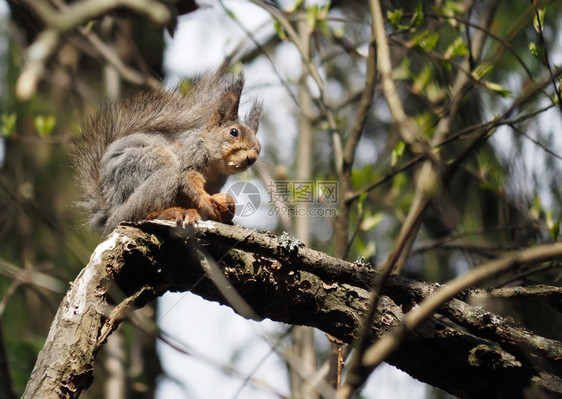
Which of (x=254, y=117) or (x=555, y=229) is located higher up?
(x=254, y=117)

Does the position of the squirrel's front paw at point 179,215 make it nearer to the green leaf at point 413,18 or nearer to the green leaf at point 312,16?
the green leaf at point 413,18

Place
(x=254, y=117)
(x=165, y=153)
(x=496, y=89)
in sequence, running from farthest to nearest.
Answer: (x=254, y=117) < (x=496, y=89) < (x=165, y=153)

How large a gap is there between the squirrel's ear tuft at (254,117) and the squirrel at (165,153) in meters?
0.06

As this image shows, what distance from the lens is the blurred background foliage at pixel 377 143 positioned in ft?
8.75

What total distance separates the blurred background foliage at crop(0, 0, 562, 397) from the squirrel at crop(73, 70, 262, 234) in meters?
0.36

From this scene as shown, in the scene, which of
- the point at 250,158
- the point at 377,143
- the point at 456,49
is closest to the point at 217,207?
the point at 250,158

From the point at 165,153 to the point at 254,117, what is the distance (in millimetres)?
776

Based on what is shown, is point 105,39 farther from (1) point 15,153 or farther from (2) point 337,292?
(2) point 337,292

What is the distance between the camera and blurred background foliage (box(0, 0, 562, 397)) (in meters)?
2.67

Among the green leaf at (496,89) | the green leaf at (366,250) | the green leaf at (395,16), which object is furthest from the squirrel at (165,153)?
the green leaf at (496,89)

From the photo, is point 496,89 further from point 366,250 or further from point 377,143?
point 377,143

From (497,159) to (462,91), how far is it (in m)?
0.67

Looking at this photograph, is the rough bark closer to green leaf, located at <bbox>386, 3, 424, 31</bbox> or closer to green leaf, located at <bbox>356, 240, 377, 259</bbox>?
green leaf, located at <bbox>356, 240, 377, 259</bbox>

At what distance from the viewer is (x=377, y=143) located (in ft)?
15.6
